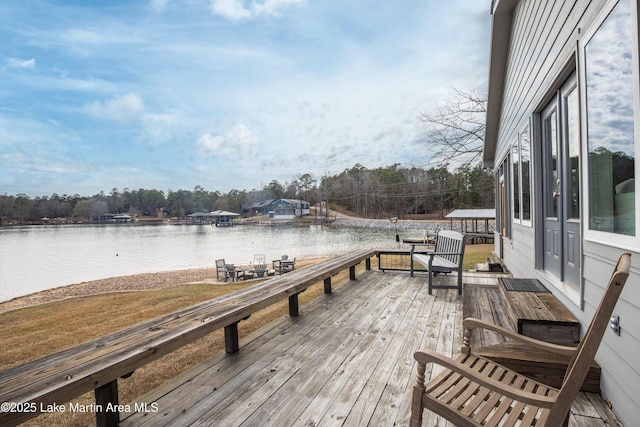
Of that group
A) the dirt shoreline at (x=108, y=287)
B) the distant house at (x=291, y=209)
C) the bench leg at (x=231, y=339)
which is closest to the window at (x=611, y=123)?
the bench leg at (x=231, y=339)

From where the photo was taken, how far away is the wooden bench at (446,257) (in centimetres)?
484

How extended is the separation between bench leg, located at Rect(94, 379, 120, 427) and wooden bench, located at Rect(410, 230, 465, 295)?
4.07m

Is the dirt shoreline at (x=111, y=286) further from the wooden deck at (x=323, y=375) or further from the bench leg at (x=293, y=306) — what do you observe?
the wooden deck at (x=323, y=375)

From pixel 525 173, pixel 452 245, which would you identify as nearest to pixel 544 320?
pixel 525 173

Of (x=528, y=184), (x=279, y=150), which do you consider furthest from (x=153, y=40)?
(x=279, y=150)

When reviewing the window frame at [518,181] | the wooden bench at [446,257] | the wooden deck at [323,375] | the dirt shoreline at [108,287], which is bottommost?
the dirt shoreline at [108,287]

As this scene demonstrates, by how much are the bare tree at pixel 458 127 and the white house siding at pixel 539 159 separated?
7.79m

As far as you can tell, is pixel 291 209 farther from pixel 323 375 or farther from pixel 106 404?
pixel 106 404

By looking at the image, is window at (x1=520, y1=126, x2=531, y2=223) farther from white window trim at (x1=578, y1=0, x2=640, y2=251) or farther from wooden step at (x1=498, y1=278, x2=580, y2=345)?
white window trim at (x1=578, y1=0, x2=640, y2=251)

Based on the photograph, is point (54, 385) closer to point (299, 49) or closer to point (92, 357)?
point (92, 357)

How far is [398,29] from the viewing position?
12469 mm

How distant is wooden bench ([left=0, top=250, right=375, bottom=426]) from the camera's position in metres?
1.33

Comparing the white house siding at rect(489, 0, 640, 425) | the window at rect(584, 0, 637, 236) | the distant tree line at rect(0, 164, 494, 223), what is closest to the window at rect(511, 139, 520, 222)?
the white house siding at rect(489, 0, 640, 425)

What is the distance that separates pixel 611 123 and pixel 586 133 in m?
0.30
